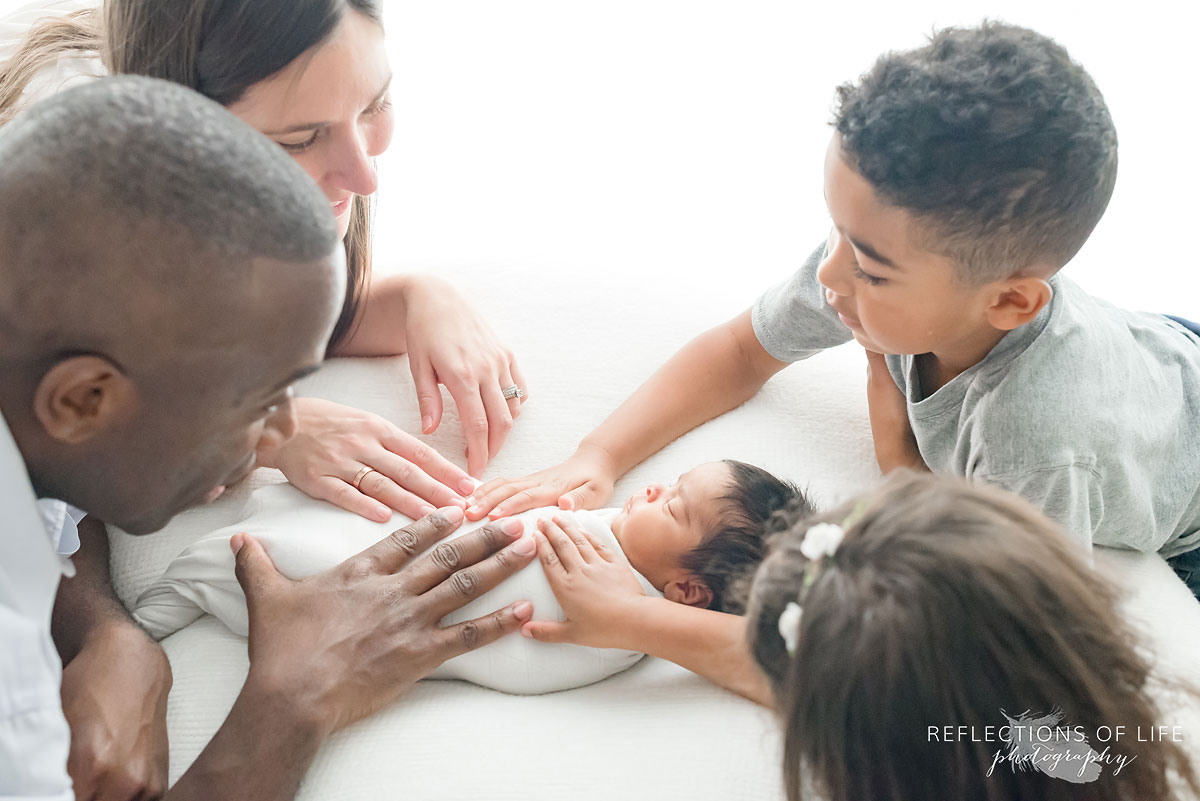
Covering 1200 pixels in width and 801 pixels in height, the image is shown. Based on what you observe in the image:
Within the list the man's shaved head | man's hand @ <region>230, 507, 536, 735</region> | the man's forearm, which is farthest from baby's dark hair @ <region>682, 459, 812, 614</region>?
the man's shaved head

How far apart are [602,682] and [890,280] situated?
1.79ft

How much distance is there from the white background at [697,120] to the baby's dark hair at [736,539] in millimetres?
947

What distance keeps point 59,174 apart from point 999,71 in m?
0.85

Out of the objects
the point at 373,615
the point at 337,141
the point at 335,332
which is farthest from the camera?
the point at 335,332

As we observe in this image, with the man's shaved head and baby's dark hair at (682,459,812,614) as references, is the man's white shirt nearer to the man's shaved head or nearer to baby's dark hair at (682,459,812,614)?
the man's shaved head

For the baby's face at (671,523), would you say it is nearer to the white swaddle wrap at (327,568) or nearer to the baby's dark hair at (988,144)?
the white swaddle wrap at (327,568)

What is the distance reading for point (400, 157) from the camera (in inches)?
96.4

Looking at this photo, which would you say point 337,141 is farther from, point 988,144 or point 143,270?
point 988,144

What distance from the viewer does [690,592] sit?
1.24 m

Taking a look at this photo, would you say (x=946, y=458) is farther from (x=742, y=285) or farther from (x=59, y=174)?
(x=59, y=174)

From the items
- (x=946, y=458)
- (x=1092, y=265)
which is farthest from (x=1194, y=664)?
(x=1092, y=265)

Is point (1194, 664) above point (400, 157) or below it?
above

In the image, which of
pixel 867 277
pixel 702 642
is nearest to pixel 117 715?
pixel 702 642

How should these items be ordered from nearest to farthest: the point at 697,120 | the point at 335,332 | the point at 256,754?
1. the point at 256,754
2. the point at 335,332
3. the point at 697,120
